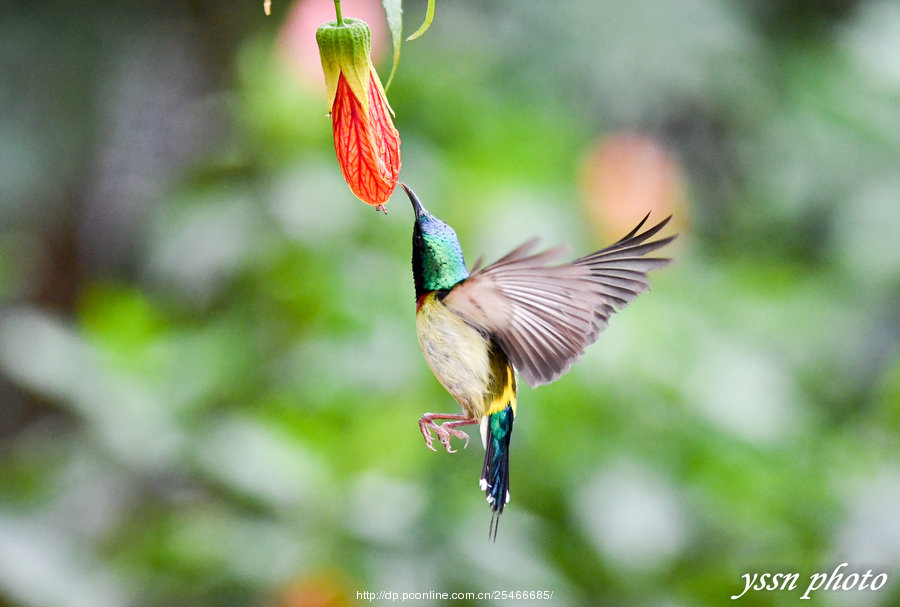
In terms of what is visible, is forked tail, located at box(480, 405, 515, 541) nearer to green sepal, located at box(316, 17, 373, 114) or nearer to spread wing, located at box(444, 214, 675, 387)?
spread wing, located at box(444, 214, 675, 387)

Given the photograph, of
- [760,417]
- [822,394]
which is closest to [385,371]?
[760,417]

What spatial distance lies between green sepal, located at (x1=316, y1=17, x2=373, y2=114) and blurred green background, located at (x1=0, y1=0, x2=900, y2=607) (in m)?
1.04

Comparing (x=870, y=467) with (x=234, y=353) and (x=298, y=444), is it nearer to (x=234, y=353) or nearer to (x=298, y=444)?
(x=298, y=444)

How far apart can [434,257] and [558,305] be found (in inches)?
3.6

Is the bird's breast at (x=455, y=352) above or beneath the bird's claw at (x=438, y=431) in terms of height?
above

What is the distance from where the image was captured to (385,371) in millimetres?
1852

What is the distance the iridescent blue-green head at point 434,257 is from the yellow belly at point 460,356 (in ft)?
0.04

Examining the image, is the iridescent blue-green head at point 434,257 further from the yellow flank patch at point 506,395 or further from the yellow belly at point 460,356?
the yellow flank patch at point 506,395

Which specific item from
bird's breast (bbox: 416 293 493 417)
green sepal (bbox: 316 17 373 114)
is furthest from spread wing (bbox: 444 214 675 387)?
green sepal (bbox: 316 17 373 114)

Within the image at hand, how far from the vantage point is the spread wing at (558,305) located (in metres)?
0.69

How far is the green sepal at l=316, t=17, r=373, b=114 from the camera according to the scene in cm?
71

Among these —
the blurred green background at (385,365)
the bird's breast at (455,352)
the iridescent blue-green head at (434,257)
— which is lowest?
the bird's breast at (455,352)

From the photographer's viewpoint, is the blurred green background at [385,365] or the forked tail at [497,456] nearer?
the forked tail at [497,456]

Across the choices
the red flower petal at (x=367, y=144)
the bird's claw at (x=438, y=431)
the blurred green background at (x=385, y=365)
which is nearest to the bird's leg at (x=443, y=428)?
the bird's claw at (x=438, y=431)
